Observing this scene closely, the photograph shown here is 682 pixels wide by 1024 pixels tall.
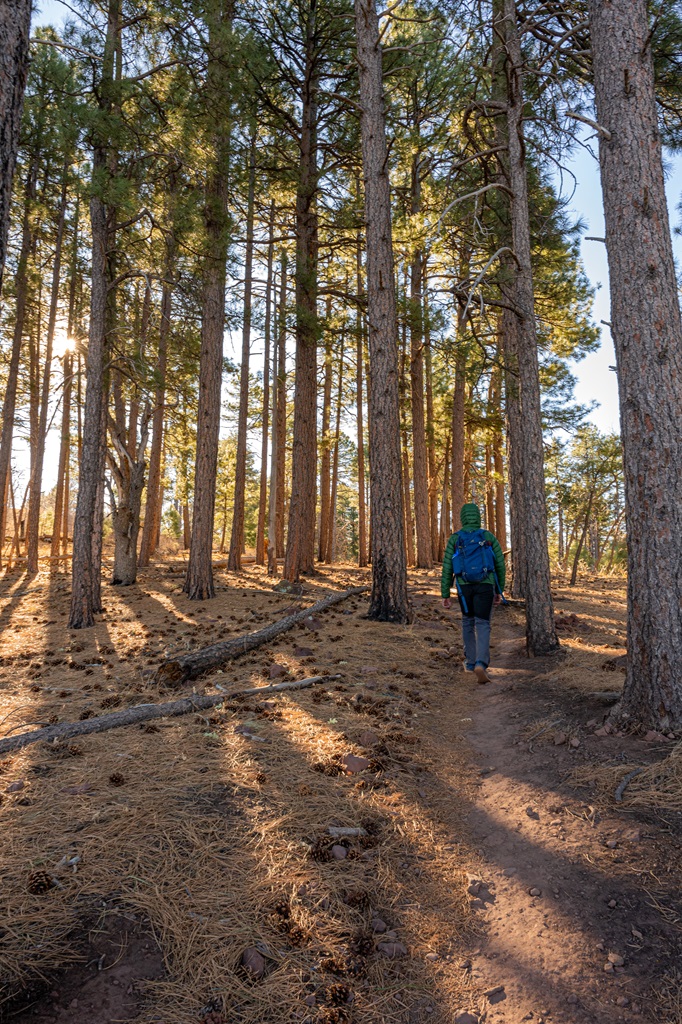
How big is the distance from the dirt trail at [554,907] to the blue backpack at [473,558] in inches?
104

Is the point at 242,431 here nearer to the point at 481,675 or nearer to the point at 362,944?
the point at 481,675

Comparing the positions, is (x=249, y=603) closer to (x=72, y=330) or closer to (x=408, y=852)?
(x=408, y=852)

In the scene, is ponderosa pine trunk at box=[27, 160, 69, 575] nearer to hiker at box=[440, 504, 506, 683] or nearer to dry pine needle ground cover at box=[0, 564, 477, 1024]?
hiker at box=[440, 504, 506, 683]

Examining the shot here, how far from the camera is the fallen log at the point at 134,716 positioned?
3.86 metres

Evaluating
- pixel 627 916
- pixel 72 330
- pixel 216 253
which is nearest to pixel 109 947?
pixel 627 916

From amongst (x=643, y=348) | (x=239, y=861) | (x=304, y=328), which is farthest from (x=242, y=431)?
(x=239, y=861)

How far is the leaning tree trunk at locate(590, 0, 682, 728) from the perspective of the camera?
12.6 feet

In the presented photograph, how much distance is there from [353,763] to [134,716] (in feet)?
6.25

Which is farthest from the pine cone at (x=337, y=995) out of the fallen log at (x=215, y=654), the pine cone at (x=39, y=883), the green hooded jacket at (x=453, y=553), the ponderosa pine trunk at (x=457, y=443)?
the ponderosa pine trunk at (x=457, y=443)

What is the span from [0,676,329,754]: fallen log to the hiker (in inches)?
85.7

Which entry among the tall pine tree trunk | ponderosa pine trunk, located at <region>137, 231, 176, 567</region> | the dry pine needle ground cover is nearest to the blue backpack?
the dry pine needle ground cover

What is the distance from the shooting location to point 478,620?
6.29m

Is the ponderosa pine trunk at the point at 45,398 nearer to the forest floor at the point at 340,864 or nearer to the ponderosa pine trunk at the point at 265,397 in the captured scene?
the ponderosa pine trunk at the point at 265,397

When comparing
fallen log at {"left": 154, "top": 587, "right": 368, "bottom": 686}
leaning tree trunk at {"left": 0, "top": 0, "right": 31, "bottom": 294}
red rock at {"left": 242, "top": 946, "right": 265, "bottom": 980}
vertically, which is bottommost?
red rock at {"left": 242, "top": 946, "right": 265, "bottom": 980}
